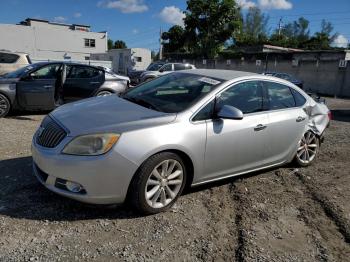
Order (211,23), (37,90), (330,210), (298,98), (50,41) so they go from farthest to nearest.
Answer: (50,41) → (211,23) → (37,90) → (298,98) → (330,210)

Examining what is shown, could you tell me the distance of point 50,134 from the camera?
3.79 m

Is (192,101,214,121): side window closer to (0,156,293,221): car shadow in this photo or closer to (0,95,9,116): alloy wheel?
(0,156,293,221): car shadow

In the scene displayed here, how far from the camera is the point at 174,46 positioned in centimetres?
4966

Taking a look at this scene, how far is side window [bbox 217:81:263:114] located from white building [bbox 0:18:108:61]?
1657 inches

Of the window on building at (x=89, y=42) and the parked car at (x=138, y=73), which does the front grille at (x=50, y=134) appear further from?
the window on building at (x=89, y=42)

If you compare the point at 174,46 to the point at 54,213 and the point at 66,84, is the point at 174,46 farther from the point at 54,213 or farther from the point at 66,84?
the point at 54,213

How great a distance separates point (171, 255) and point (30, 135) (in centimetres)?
474

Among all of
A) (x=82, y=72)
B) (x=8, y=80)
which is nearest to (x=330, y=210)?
(x=82, y=72)

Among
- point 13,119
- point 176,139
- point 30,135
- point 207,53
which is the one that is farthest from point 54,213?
point 207,53

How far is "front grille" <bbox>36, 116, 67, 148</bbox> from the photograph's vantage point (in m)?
3.65

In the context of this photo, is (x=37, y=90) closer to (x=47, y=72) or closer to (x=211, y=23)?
(x=47, y=72)

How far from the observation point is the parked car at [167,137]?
3490 millimetres

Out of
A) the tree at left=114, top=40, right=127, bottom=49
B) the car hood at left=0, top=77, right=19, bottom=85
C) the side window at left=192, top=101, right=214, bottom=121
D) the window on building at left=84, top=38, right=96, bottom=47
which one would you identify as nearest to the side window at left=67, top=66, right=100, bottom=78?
the car hood at left=0, top=77, right=19, bottom=85

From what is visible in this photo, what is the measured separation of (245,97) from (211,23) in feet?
120
